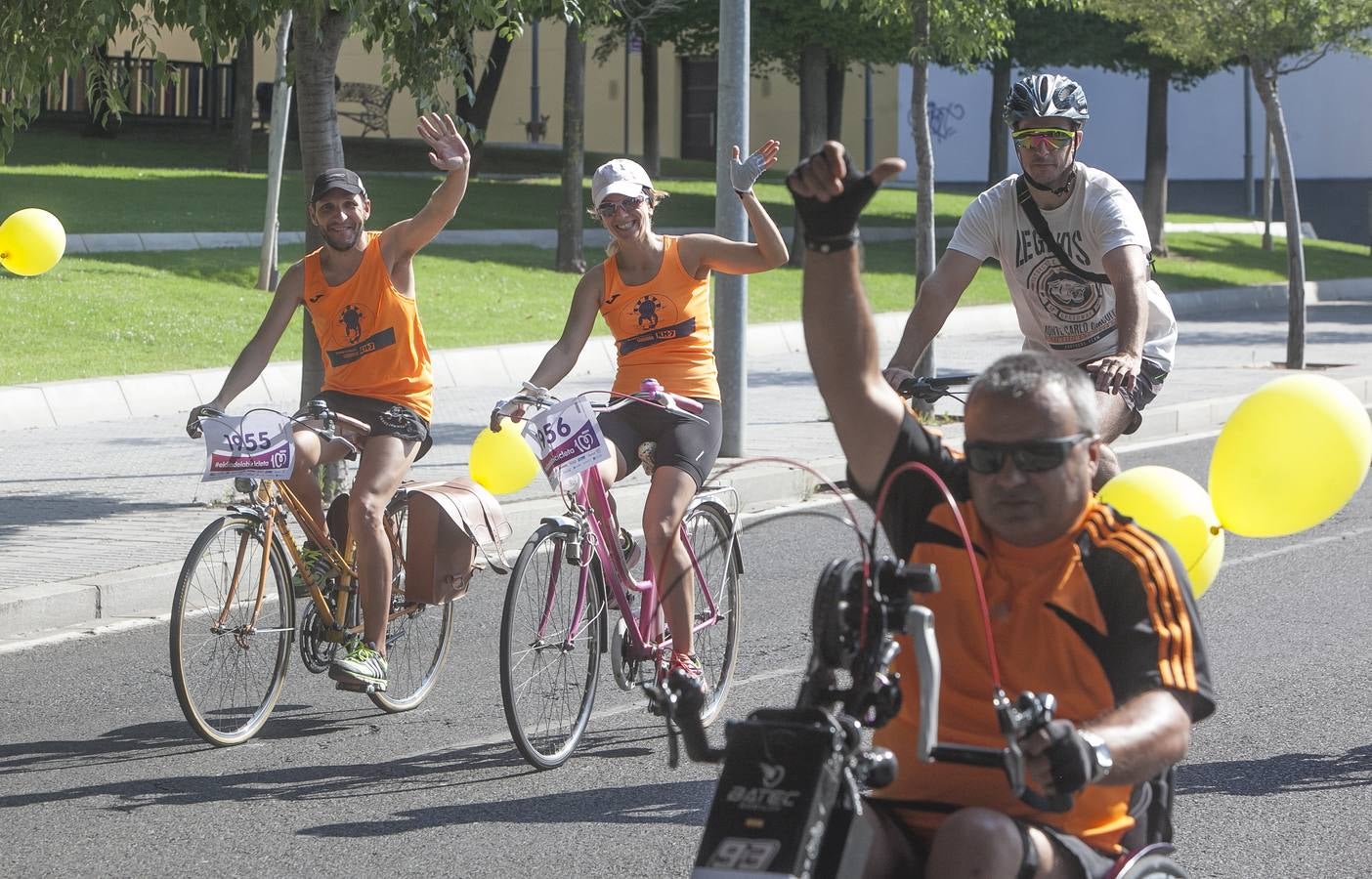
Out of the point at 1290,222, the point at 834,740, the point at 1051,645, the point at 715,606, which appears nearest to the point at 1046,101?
the point at 715,606

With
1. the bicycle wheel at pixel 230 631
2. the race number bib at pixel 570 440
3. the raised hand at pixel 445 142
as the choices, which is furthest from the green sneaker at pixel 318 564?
the raised hand at pixel 445 142

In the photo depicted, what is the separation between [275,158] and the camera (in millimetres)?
17625

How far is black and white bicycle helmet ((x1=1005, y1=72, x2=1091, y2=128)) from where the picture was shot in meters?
5.31

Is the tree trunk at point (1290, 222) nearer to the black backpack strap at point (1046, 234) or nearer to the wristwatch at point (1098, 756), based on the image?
the black backpack strap at point (1046, 234)

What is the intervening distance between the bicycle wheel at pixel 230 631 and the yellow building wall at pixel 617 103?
1666 inches

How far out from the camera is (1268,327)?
23406 mm

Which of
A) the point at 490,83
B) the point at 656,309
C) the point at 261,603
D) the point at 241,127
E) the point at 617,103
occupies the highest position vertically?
the point at 617,103

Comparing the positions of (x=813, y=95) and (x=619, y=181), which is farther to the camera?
(x=813, y=95)

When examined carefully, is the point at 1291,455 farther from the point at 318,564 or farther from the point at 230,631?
the point at 230,631

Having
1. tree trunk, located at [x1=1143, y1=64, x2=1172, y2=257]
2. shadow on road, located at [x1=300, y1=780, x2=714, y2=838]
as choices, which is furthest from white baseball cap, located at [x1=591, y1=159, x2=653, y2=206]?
tree trunk, located at [x1=1143, y1=64, x2=1172, y2=257]

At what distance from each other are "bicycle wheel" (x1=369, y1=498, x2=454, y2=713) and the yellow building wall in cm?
4172

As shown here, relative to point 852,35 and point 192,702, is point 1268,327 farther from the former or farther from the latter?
point 192,702

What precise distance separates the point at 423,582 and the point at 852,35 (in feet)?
→ 71.0

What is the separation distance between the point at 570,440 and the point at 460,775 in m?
1.07
